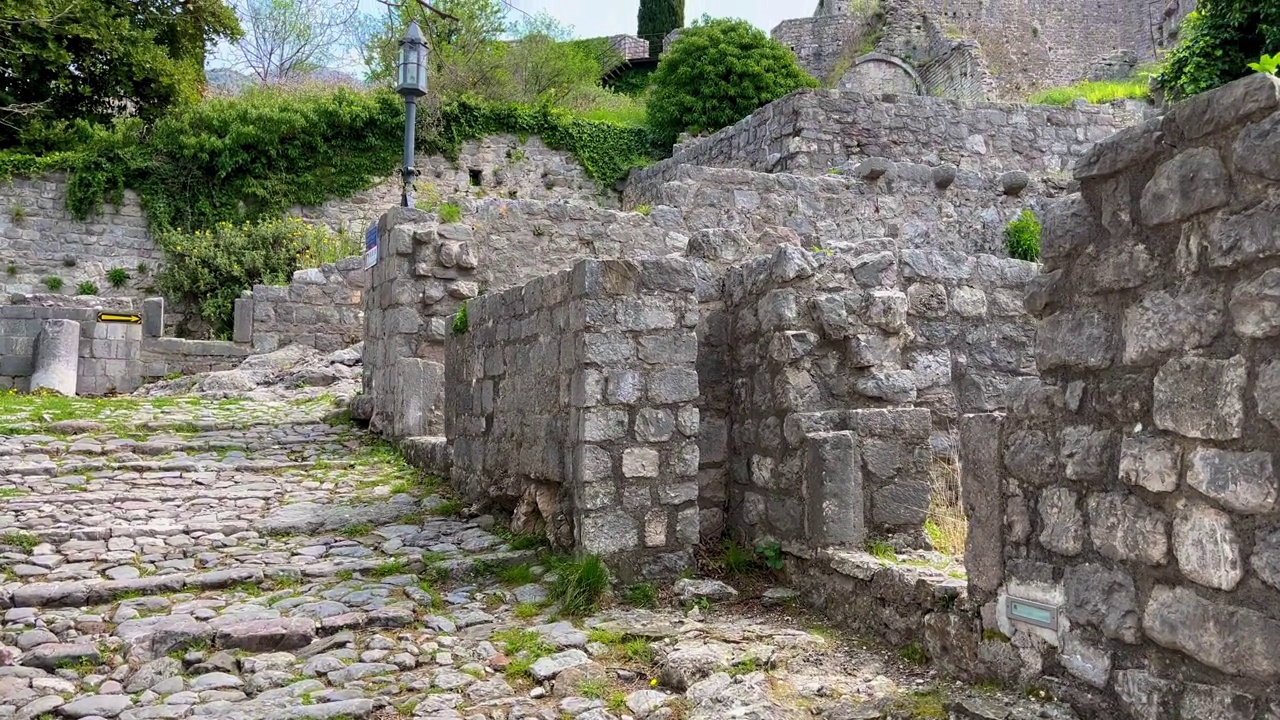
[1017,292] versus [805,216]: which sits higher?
[805,216]

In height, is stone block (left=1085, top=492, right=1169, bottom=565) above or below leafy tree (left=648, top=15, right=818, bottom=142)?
below

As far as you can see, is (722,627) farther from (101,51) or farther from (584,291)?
(101,51)

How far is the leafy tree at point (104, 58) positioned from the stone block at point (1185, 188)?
20487 mm

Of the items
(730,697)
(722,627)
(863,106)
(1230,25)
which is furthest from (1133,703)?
(1230,25)

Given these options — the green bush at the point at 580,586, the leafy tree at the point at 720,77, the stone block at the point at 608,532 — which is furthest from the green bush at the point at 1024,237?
the leafy tree at the point at 720,77

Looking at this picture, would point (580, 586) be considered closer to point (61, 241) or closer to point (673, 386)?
point (673, 386)

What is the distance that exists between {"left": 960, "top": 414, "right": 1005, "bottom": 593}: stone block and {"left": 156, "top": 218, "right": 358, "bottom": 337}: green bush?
1427cm

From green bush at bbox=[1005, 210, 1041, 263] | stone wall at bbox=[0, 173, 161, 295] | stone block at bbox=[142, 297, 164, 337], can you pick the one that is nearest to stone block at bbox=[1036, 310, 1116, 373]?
green bush at bbox=[1005, 210, 1041, 263]

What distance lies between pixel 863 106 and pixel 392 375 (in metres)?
8.25

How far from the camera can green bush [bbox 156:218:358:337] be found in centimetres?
1638

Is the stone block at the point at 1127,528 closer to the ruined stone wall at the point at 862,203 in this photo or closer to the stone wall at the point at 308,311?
the ruined stone wall at the point at 862,203

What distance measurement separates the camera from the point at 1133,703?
9.22ft

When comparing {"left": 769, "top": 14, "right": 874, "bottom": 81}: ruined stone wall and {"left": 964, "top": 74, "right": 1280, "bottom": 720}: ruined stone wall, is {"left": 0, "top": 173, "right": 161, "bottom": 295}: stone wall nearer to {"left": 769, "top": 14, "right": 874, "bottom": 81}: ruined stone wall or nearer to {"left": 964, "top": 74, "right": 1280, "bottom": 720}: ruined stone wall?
{"left": 769, "top": 14, "right": 874, "bottom": 81}: ruined stone wall

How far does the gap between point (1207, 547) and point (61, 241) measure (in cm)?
2082
